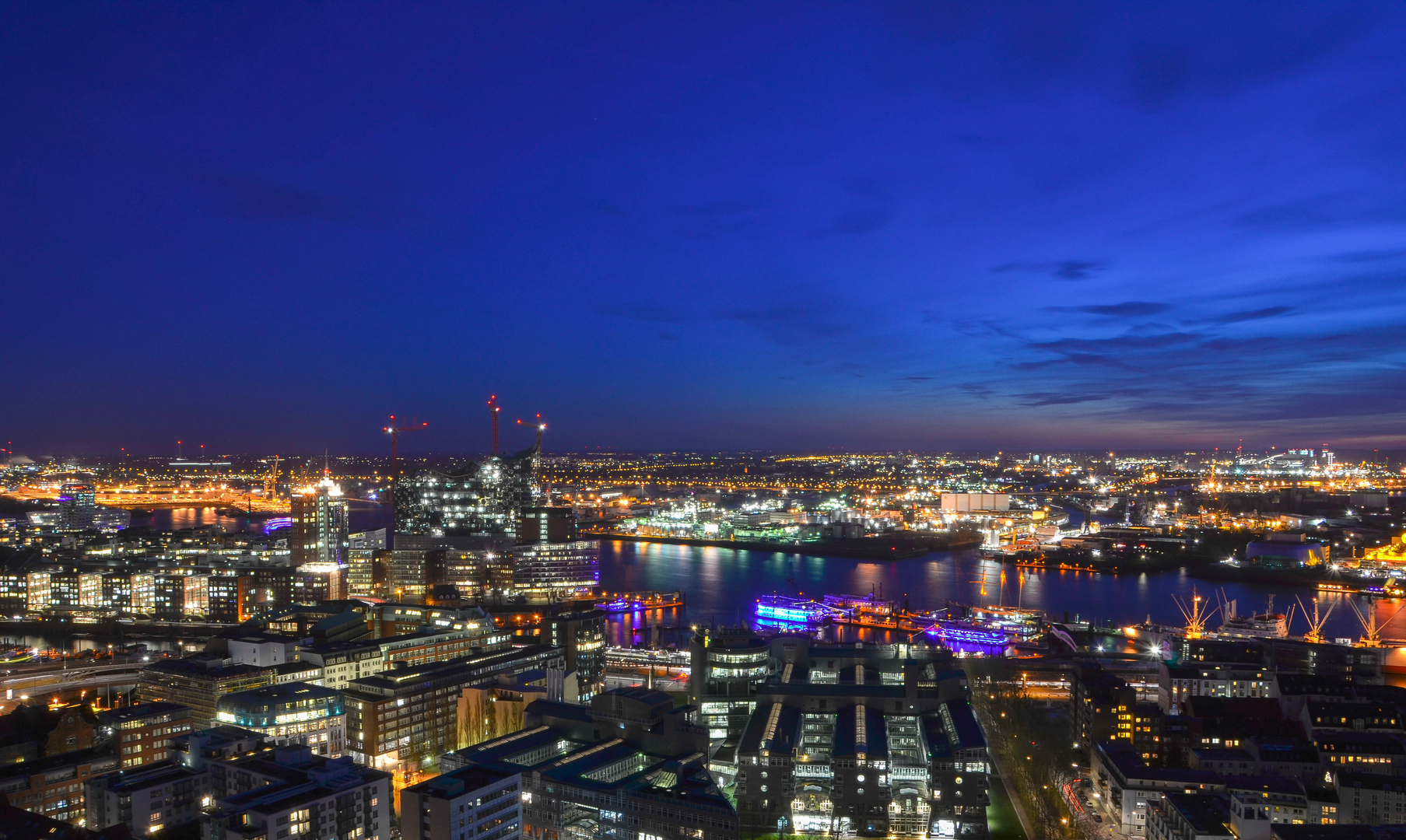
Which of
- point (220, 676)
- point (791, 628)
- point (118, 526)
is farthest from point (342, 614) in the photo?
point (118, 526)

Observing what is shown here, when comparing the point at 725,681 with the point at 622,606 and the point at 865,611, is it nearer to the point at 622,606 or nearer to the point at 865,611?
the point at 865,611

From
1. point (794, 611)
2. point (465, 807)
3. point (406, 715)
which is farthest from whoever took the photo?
point (794, 611)

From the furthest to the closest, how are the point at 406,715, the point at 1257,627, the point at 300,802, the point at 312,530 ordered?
the point at 312,530
the point at 1257,627
the point at 406,715
the point at 300,802

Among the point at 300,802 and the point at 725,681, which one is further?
the point at 725,681

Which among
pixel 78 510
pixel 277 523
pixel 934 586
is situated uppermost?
pixel 78 510

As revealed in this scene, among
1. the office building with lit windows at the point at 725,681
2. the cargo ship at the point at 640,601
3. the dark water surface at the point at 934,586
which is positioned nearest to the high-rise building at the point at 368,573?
the dark water surface at the point at 934,586

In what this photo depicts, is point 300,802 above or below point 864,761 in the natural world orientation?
above

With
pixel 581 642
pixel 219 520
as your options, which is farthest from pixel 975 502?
pixel 219 520
